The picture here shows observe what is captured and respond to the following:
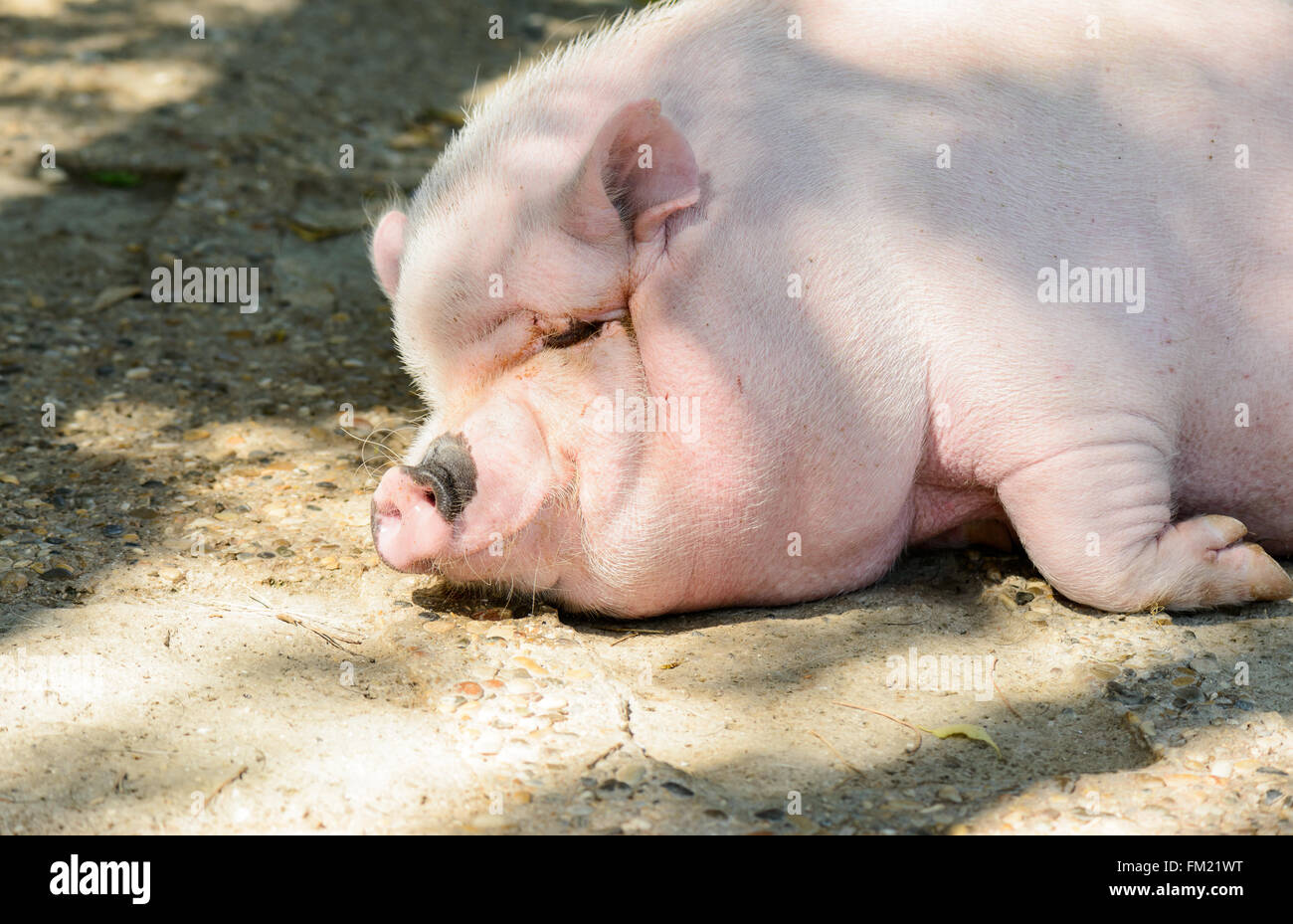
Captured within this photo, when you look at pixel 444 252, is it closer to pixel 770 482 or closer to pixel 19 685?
pixel 770 482

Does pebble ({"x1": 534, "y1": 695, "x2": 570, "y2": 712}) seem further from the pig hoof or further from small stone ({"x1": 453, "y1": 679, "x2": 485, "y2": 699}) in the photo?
the pig hoof

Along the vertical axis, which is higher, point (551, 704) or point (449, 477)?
point (449, 477)

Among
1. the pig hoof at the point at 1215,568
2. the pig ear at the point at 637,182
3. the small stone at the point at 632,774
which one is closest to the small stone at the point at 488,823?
the small stone at the point at 632,774

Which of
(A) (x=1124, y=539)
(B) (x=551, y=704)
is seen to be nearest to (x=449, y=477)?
(B) (x=551, y=704)

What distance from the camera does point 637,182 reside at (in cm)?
327

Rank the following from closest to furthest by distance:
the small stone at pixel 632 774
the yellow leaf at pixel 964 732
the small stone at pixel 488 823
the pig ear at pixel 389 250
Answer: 1. the small stone at pixel 488 823
2. the small stone at pixel 632 774
3. the yellow leaf at pixel 964 732
4. the pig ear at pixel 389 250

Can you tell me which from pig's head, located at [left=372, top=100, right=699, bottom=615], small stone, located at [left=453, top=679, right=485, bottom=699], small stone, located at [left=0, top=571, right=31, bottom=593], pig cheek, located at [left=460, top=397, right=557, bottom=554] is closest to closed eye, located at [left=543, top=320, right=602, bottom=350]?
pig's head, located at [left=372, top=100, right=699, bottom=615]

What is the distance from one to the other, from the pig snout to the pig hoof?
1.75 metres

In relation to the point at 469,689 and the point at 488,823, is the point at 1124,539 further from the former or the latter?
the point at 488,823

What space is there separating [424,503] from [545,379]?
→ 1.37 ft

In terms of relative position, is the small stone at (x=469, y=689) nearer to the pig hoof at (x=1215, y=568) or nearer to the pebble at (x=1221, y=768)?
the pebble at (x=1221, y=768)

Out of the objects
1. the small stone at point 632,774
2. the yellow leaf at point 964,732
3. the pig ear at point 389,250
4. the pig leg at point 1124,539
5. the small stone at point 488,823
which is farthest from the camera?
the pig ear at point 389,250

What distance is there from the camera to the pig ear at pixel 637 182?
317 cm

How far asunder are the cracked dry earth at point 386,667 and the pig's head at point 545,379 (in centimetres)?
24
